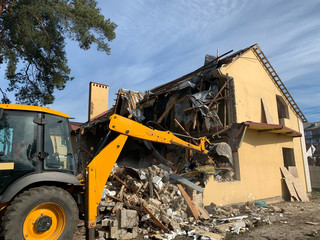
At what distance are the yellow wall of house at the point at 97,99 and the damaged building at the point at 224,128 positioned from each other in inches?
246

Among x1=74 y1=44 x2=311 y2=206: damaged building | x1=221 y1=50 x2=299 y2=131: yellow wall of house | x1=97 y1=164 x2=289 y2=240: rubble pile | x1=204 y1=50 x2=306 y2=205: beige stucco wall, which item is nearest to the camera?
x1=97 y1=164 x2=289 y2=240: rubble pile

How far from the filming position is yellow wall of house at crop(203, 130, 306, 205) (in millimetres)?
8625

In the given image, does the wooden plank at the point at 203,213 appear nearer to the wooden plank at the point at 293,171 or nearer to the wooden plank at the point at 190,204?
the wooden plank at the point at 190,204

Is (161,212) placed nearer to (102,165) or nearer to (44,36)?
(102,165)

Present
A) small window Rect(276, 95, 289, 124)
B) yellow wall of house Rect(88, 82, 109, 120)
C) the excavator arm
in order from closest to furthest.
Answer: the excavator arm < small window Rect(276, 95, 289, 124) < yellow wall of house Rect(88, 82, 109, 120)

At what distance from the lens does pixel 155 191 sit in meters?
7.23

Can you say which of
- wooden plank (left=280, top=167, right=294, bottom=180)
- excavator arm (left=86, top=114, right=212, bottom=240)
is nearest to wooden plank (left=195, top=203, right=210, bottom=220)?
excavator arm (left=86, top=114, right=212, bottom=240)

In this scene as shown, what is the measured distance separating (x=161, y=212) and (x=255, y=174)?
582 cm

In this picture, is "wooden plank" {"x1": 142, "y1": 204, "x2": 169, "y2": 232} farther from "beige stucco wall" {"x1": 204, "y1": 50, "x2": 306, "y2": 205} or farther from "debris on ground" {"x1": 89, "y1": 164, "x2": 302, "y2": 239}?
"beige stucco wall" {"x1": 204, "y1": 50, "x2": 306, "y2": 205}

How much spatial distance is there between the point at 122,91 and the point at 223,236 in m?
9.98

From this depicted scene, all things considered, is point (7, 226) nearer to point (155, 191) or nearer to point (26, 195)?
point (26, 195)

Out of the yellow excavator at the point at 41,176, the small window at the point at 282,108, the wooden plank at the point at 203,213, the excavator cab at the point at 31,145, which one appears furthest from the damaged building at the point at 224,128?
the excavator cab at the point at 31,145

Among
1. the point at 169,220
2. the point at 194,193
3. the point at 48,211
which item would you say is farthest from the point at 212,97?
the point at 48,211

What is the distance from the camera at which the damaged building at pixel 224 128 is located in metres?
9.55
